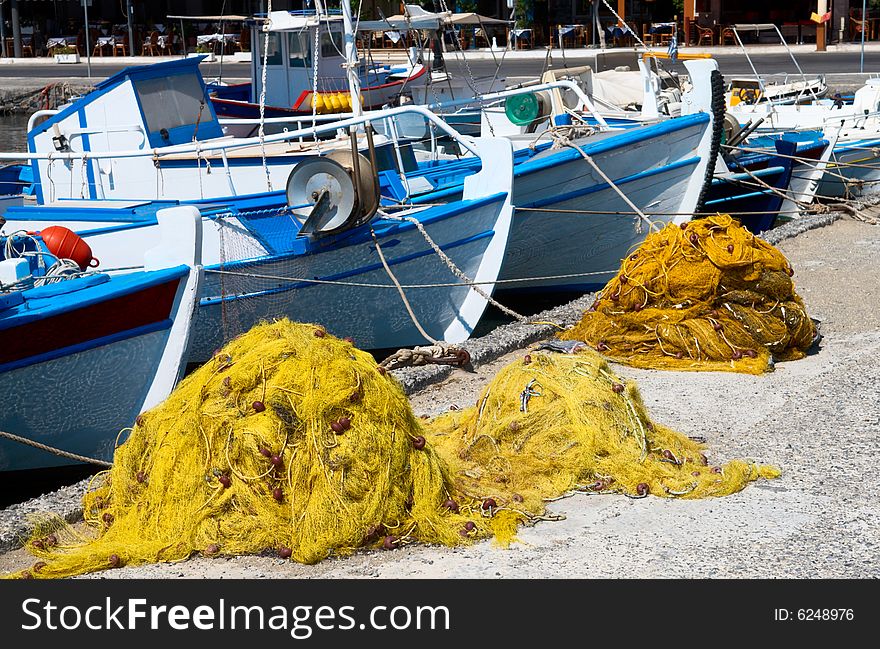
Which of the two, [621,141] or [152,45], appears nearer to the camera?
[621,141]

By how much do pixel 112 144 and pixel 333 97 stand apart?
7.70 feet

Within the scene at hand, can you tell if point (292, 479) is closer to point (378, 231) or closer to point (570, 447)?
point (570, 447)

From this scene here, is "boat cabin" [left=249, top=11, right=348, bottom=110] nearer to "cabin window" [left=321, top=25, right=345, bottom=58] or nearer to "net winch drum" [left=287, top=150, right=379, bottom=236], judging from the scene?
"cabin window" [left=321, top=25, right=345, bottom=58]

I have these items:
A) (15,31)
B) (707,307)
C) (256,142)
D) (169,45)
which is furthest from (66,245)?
(15,31)

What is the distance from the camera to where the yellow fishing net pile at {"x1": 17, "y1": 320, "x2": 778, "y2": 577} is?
15.7 ft

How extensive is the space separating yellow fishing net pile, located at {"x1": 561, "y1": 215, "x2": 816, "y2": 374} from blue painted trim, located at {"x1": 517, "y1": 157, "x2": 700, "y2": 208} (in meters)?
3.22

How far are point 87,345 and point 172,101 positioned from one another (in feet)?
16.5

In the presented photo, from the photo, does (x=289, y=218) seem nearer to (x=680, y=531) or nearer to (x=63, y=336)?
(x=63, y=336)

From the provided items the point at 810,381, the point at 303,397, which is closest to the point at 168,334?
the point at 303,397

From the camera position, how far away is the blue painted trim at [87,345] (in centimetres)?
672

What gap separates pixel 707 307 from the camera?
7.70 meters

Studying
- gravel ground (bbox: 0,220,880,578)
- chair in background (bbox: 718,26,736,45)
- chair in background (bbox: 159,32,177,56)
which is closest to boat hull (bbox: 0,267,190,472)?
gravel ground (bbox: 0,220,880,578)

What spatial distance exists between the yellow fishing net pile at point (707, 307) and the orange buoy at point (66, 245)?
3650 millimetres

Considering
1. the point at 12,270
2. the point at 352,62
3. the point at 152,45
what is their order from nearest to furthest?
the point at 12,270
the point at 352,62
the point at 152,45
